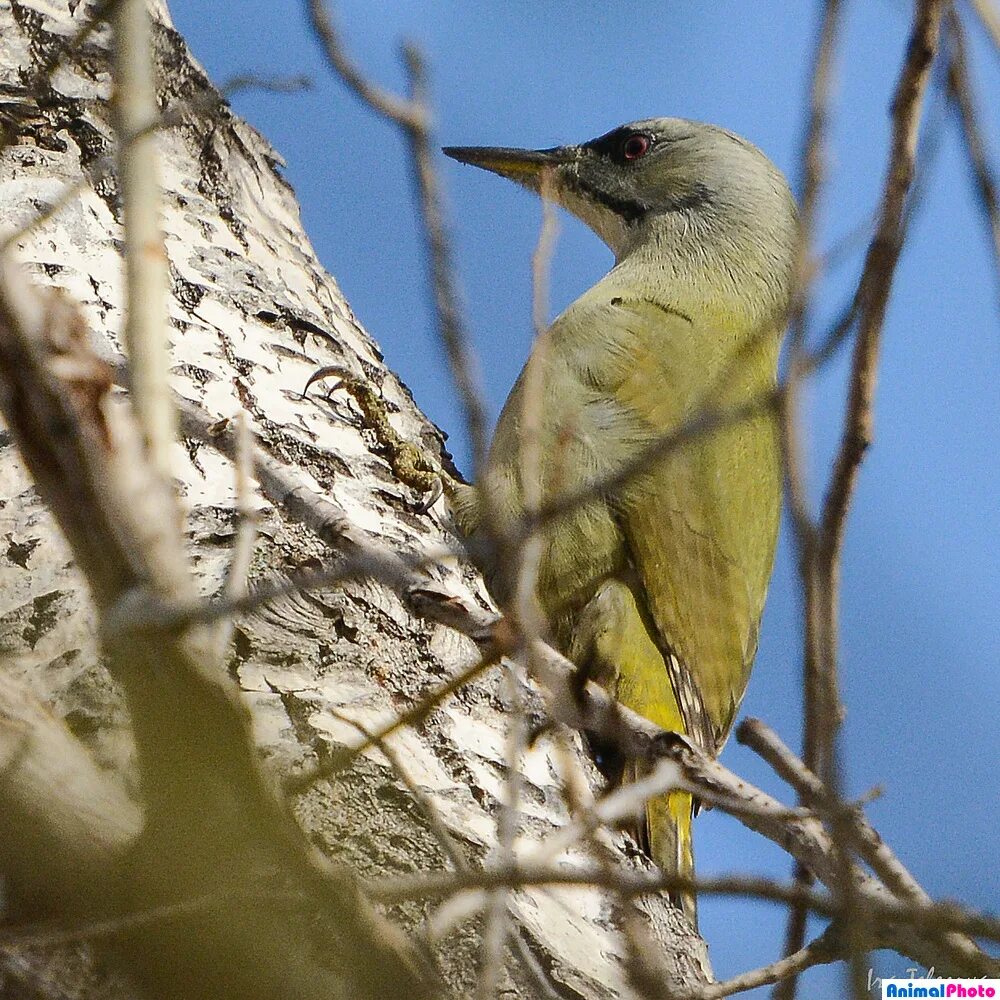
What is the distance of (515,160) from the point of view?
5.33 metres

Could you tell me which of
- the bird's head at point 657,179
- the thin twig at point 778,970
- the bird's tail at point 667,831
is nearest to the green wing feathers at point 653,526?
the bird's tail at point 667,831

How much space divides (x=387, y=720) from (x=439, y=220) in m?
1.16

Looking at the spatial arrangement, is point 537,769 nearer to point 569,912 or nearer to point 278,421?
point 569,912

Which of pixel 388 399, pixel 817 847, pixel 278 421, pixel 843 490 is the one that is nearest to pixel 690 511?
pixel 388 399

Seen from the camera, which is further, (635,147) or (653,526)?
(635,147)

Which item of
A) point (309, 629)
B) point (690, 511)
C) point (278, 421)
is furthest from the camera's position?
point (690, 511)

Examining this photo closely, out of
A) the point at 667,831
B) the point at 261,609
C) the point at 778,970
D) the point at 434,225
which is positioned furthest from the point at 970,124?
the point at 667,831

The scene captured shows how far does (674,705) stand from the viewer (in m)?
3.48

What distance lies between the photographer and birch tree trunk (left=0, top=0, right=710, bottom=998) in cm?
157

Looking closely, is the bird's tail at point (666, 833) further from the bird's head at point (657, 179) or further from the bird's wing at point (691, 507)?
the bird's head at point (657, 179)

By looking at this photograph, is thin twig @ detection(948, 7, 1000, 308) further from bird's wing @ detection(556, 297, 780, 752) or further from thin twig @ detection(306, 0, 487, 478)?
bird's wing @ detection(556, 297, 780, 752)

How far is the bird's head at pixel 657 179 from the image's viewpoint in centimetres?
496

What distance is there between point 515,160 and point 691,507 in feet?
6.86

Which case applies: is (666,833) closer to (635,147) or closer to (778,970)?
(778,970)
